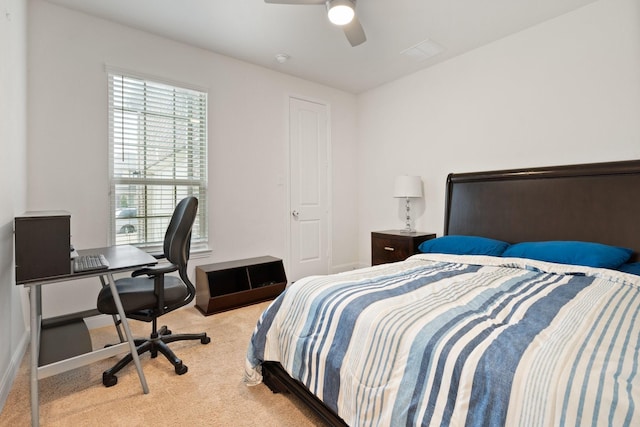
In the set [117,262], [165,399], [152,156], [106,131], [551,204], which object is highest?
[106,131]

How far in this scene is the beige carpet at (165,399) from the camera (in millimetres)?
1590

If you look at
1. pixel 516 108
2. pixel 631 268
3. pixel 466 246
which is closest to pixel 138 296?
pixel 466 246

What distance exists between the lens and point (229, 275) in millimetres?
3469

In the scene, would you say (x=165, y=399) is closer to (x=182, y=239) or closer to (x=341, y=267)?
(x=182, y=239)

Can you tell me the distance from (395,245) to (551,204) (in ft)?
4.78

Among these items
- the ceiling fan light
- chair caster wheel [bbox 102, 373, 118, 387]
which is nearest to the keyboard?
chair caster wheel [bbox 102, 373, 118, 387]

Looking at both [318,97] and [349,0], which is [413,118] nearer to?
[318,97]

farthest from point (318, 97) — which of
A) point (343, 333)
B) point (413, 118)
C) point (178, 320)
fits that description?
point (343, 333)

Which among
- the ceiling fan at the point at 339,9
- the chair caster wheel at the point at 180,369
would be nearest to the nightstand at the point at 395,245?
the ceiling fan at the point at 339,9

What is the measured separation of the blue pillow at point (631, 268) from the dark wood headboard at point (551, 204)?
0.64 feet

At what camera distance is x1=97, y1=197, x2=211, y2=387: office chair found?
1.91 m

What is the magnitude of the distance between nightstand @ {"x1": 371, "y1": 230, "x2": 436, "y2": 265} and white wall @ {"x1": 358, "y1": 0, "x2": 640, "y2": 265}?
45cm

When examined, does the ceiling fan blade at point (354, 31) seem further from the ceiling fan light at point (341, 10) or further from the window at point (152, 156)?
the window at point (152, 156)

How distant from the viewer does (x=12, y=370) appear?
6.22 feet
